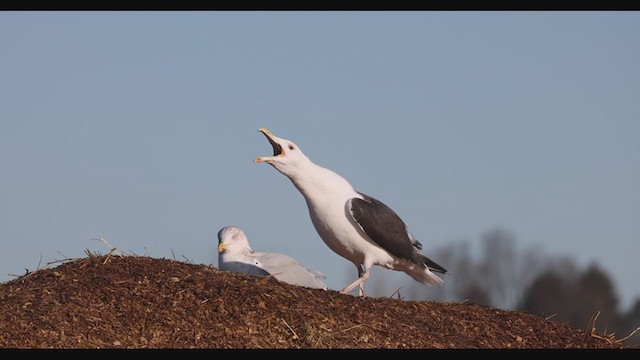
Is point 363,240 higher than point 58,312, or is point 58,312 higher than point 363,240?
point 363,240

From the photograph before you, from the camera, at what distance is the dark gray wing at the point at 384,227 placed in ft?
48.6

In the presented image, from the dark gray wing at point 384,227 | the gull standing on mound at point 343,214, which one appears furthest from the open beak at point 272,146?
the dark gray wing at point 384,227

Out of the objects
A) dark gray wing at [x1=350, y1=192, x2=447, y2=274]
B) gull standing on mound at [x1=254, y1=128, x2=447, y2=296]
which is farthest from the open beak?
dark gray wing at [x1=350, y1=192, x2=447, y2=274]

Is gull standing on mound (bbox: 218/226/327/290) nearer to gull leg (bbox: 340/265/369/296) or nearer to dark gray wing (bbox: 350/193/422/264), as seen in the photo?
gull leg (bbox: 340/265/369/296)

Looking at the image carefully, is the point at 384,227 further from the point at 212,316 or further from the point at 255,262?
the point at 212,316

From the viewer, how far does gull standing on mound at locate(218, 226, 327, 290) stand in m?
15.5

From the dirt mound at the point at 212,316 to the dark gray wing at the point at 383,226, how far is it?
141 cm

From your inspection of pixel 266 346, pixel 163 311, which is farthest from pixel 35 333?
pixel 266 346

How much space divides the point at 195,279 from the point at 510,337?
123 inches

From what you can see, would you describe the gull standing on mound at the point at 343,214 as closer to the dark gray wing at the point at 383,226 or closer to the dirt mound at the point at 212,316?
the dark gray wing at the point at 383,226

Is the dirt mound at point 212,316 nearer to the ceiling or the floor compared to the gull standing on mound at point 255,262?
nearer to the floor

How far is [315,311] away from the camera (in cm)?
1251
